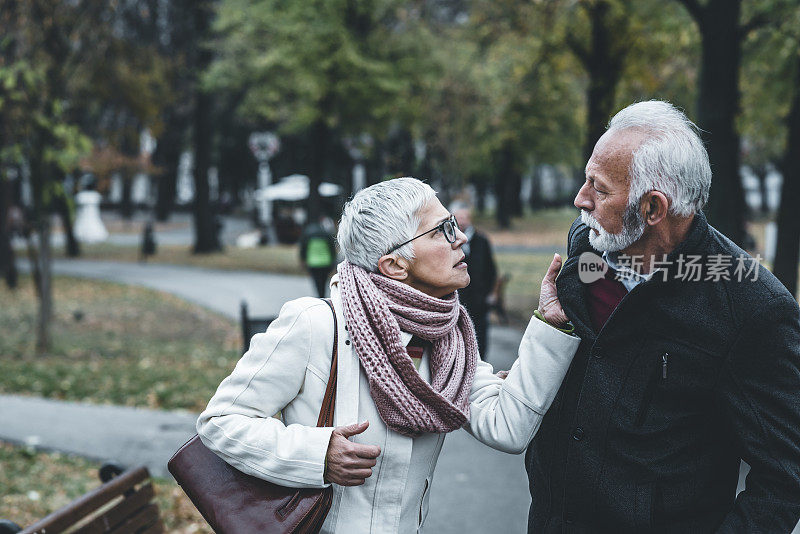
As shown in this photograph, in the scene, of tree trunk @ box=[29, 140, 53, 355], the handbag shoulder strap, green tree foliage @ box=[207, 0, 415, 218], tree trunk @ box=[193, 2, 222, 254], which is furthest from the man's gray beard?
tree trunk @ box=[193, 2, 222, 254]

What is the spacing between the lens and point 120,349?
11750mm

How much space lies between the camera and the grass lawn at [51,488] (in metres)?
5.11

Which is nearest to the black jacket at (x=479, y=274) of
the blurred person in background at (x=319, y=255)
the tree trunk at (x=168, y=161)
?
the blurred person in background at (x=319, y=255)

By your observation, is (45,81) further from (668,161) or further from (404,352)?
(668,161)

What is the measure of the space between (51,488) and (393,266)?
4.23m

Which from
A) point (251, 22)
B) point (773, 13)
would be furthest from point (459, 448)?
point (251, 22)

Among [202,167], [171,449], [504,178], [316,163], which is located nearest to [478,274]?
[171,449]

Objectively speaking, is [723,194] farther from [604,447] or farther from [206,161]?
[206,161]

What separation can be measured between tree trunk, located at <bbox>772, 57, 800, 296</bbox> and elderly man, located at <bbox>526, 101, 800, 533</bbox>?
369 inches

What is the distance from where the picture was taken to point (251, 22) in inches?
821

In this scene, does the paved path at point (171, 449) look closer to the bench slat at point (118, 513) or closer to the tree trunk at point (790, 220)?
the bench slat at point (118, 513)

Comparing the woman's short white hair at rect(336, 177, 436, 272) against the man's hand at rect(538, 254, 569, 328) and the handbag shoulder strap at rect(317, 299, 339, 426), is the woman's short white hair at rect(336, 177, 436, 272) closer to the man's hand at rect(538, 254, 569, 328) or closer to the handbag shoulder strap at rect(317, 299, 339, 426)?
the handbag shoulder strap at rect(317, 299, 339, 426)

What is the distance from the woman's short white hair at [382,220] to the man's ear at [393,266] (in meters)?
0.02

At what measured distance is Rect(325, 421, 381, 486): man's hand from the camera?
7.32 feet
